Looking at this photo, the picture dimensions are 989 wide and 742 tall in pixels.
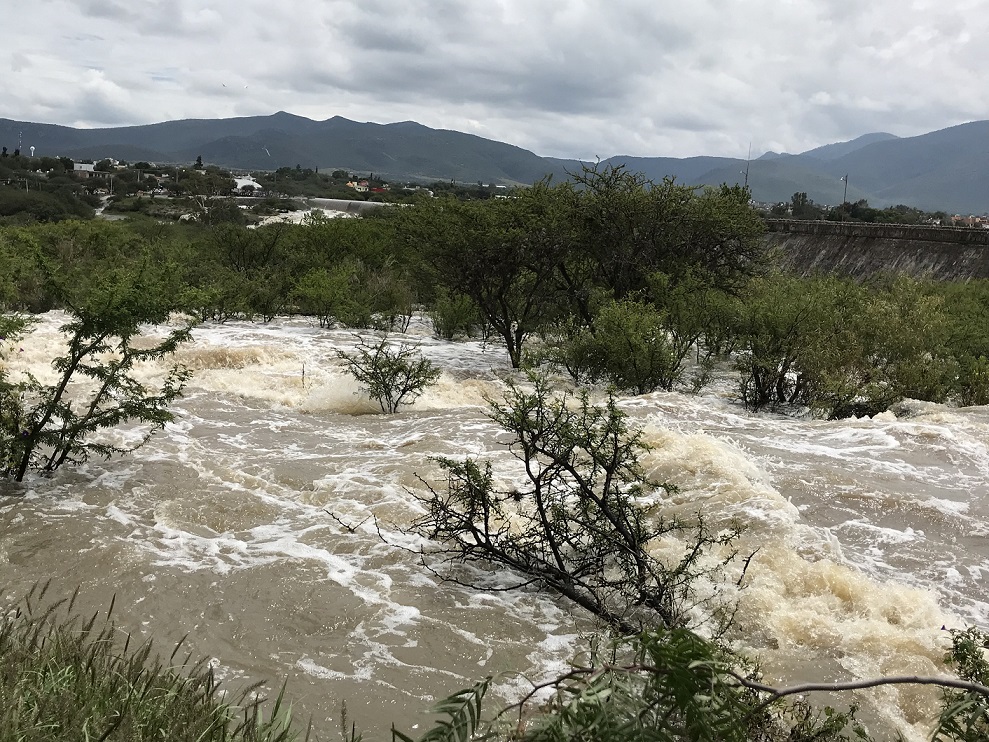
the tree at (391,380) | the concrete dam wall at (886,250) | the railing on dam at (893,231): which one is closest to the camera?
the tree at (391,380)

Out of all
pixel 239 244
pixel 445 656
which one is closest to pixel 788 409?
pixel 445 656

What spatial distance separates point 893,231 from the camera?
35750 millimetres

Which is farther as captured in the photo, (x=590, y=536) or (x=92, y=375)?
(x=92, y=375)

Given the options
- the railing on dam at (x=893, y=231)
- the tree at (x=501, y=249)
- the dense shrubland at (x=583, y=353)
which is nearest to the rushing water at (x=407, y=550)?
the dense shrubland at (x=583, y=353)

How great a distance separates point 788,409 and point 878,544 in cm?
810

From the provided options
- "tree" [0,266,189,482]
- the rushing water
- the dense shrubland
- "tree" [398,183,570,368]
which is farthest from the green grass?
"tree" [398,183,570,368]

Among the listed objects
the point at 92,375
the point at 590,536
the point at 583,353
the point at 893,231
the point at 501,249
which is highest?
the point at 893,231

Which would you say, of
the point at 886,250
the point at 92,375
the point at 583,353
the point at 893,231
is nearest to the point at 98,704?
the point at 92,375

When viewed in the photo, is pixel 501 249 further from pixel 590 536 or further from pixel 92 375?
pixel 590 536

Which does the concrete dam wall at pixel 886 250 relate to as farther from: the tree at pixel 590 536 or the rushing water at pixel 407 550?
the tree at pixel 590 536

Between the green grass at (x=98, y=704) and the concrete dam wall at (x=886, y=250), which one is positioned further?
the concrete dam wall at (x=886, y=250)

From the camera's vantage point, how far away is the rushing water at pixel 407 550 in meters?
5.24

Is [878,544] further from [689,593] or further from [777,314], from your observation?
[777,314]

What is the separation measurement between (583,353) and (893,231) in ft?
86.5
